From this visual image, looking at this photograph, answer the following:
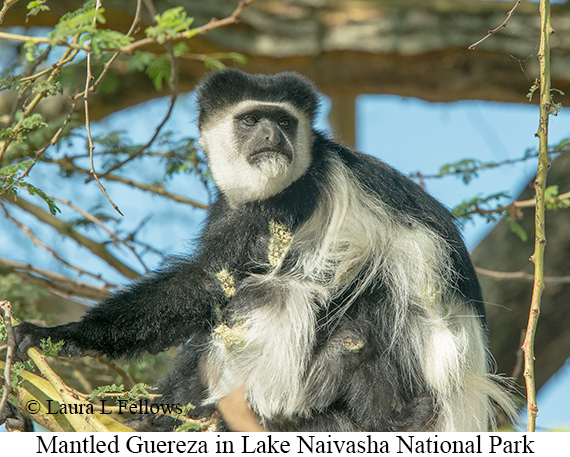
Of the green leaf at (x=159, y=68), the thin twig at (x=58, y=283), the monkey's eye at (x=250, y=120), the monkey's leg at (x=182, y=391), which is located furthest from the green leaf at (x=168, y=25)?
the thin twig at (x=58, y=283)

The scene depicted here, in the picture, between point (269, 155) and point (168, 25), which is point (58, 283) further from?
point (168, 25)

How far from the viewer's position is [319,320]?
2.73 m

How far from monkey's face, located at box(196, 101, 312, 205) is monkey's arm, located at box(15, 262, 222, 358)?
16.3 inches

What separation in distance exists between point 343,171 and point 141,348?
3.64 feet

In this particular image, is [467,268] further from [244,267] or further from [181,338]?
[181,338]

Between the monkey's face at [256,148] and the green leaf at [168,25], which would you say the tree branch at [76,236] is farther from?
the green leaf at [168,25]

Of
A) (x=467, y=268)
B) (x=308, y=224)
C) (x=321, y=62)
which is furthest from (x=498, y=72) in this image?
(x=308, y=224)

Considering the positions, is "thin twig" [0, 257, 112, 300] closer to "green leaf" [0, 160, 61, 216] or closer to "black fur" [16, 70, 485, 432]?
"black fur" [16, 70, 485, 432]

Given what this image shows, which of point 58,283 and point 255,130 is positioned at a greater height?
point 255,130

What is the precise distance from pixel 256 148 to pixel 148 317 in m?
0.84

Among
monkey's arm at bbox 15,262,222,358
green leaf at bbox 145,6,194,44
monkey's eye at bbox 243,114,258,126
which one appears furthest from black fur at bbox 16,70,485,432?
green leaf at bbox 145,6,194,44

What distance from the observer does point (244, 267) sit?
9.02 ft

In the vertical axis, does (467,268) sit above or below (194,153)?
below

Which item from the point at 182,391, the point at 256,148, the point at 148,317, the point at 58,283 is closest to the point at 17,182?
Answer: the point at 148,317
